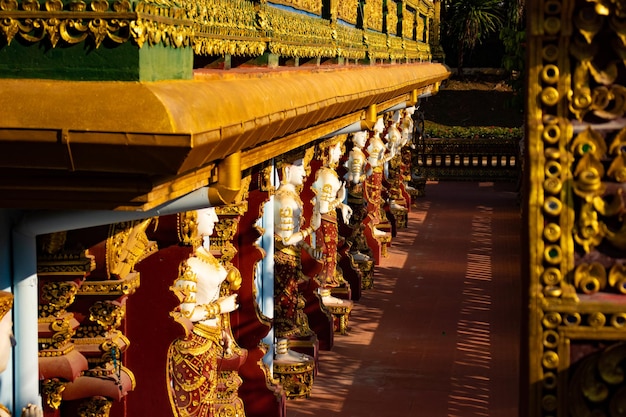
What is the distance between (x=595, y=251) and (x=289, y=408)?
10.2m

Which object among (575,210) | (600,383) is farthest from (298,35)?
(600,383)

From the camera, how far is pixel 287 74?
7188 mm

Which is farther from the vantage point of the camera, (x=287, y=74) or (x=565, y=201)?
(x=287, y=74)

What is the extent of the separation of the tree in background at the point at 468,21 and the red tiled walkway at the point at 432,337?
25.5 m

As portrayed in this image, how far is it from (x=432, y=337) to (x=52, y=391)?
10703mm

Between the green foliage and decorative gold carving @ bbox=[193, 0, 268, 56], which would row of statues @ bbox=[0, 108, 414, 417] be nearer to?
decorative gold carving @ bbox=[193, 0, 268, 56]

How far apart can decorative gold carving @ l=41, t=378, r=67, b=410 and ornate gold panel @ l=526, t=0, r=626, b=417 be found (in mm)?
3333

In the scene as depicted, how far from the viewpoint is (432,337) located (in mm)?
16266

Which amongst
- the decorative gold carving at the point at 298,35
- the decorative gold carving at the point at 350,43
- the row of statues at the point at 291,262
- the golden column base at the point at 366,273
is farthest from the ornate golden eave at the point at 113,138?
the golden column base at the point at 366,273

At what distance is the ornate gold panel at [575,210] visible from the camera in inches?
120

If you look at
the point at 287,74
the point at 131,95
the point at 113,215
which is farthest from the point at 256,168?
the point at 131,95

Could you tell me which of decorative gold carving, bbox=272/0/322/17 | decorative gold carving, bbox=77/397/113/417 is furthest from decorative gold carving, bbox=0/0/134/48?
decorative gold carving, bbox=272/0/322/17

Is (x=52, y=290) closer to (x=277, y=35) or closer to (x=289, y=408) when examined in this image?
(x=277, y=35)

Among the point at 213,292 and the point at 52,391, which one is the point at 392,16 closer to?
the point at 213,292
